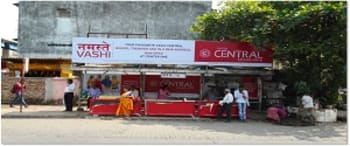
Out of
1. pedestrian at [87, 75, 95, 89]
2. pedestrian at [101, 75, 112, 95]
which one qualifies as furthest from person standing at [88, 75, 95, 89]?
pedestrian at [101, 75, 112, 95]

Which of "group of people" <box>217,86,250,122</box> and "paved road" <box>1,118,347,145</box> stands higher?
"group of people" <box>217,86,250,122</box>

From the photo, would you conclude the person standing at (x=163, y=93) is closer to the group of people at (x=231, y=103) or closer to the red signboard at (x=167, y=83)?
the red signboard at (x=167, y=83)

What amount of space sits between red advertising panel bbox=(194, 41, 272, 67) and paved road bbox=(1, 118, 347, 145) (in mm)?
2720

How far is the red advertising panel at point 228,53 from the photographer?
21.2 metres

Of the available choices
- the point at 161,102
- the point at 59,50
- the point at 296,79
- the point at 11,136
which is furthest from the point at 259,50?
the point at 59,50

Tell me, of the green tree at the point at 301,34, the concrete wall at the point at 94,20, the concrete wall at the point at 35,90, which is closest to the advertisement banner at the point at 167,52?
the green tree at the point at 301,34

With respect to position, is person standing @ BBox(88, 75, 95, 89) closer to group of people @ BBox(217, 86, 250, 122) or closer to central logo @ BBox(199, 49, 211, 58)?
central logo @ BBox(199, 49, 211, 58)

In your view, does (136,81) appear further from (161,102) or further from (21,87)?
(21,87)

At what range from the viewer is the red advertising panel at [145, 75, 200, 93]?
23.8 metres

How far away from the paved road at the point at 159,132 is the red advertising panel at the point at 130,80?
13.8 feet

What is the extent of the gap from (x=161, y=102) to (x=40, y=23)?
874 inches

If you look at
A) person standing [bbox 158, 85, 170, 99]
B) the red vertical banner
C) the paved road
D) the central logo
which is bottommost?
the paved road

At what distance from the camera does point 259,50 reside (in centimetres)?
2114

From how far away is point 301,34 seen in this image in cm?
1977
